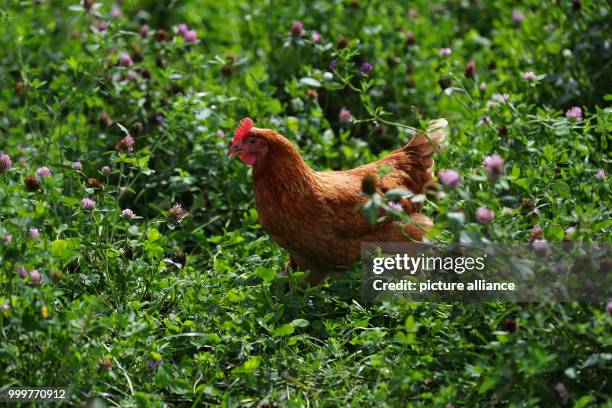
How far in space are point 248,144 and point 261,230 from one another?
0.88 metres

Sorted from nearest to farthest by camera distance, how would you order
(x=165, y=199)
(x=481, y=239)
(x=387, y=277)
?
(x=481, y=239)
(x=387, y=277)
(x=165, y=199)

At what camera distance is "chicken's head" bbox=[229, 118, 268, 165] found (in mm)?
3703

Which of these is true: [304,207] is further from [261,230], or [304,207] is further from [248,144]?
[261,230]

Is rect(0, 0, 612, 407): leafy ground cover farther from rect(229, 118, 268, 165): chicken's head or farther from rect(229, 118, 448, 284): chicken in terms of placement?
rect(229, 118, 268, 165): chicken's head

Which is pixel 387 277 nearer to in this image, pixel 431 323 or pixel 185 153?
pixel 431 323

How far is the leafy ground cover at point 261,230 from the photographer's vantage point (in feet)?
9.64

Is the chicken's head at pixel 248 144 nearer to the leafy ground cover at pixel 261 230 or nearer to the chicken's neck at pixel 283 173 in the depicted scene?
the chicken's neck at pixel 283 173

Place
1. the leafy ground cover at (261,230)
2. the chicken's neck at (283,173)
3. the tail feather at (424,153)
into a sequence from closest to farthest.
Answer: the leafy ground cover at (261,230) → the chicken's neck at (283,173) → the tail feather at (424,153)

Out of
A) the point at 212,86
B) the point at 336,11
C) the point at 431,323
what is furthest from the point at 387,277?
the point at 336,11

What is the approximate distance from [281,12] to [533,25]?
5.72 ft

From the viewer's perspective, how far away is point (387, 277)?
11.6 ft

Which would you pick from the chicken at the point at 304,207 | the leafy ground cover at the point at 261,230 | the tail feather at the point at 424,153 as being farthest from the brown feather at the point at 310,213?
the tail feather at the point at 424,153

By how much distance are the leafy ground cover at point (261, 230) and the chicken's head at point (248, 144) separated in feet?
1.25

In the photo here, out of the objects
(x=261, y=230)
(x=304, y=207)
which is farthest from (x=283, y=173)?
(x=261, y=230)
